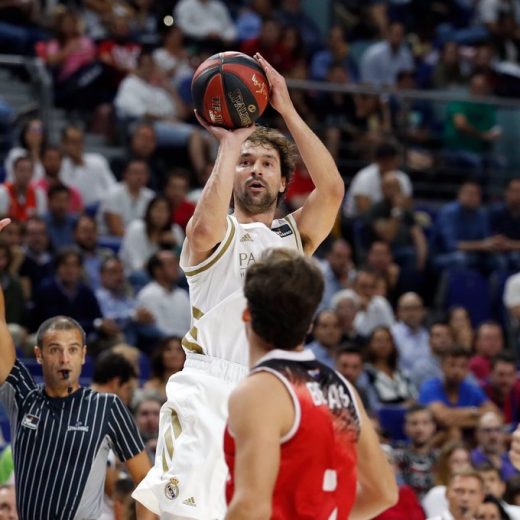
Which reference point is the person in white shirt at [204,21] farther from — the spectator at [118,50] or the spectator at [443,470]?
the spectator at [443,470]

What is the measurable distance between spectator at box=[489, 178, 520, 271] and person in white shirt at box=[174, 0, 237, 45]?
3.94m

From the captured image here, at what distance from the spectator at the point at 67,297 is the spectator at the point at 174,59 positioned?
4.12 m

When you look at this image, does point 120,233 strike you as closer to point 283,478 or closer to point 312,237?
point 312,237

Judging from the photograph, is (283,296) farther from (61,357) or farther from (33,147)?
(33,147)

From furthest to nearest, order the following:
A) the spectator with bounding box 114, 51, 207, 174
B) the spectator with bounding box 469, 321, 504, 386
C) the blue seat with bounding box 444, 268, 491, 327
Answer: the spectator with bounding box 114, 51, 207, 174, the blue seat with bounding box 444, 268, 491, 327, the spectator with bounding box 469, 321, 504, 386

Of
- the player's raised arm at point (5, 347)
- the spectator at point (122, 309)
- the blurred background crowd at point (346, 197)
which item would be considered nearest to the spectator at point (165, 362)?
the blurred background crowd at point (346, 197)

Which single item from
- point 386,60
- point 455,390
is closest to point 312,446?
point 455,390

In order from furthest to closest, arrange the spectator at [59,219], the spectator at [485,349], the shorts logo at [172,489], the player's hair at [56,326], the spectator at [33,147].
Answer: the spectator at [33,147] < the spectator at [485,349] < the spectator at [59,219] < the player's hair at [56,326] < the shorts logo at [172,489]

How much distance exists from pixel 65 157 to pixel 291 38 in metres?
3.97

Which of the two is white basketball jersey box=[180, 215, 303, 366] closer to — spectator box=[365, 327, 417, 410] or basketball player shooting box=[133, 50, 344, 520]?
basketball player shooting box=[133, 50, 344, 520]

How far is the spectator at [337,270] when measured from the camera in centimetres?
1316

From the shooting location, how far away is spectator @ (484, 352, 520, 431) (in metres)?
12.1

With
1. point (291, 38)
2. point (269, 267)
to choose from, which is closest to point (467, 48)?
point (291, 38)

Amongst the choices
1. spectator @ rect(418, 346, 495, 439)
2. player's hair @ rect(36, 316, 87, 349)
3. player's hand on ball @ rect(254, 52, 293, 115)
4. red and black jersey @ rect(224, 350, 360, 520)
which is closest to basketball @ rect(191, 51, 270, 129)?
player's hand on ball @ rect(254, 52, 293, 115)
